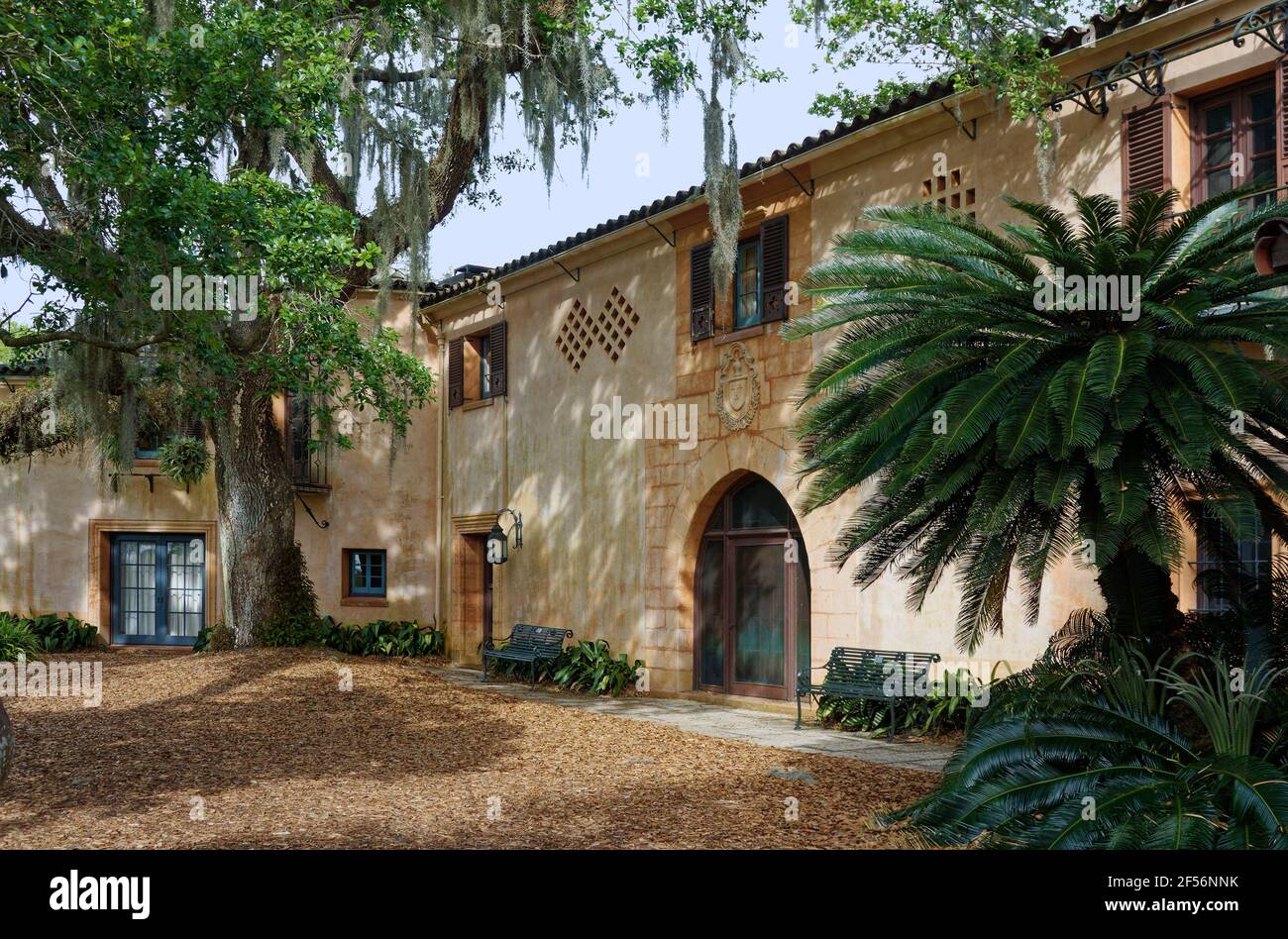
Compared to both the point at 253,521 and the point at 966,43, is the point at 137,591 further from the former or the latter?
the point at 966,43

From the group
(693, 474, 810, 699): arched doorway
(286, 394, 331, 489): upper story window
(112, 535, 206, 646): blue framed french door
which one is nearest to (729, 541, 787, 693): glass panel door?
(693, 474, 810, 699): arched doorway

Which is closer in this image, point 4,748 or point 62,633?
point 4,748

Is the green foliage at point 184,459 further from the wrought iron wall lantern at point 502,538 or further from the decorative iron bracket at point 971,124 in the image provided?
the decorative iron bracket at point 971,124

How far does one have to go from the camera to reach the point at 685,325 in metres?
13.7

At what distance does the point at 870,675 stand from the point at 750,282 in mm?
4506

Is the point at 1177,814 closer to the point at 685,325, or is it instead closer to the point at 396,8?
the point at 685,325

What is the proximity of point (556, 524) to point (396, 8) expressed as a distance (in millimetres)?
6482

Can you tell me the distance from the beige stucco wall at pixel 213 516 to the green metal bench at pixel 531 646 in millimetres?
4243

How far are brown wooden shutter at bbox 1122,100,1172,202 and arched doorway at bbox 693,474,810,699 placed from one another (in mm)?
4772

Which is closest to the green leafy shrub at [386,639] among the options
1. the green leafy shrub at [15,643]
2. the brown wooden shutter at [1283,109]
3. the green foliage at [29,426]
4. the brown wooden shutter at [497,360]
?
the green leafy shrub at [15,643]

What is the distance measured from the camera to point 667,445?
13.9 meters

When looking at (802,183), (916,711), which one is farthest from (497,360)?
(916,711)

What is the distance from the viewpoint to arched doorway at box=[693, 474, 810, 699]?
12.5 meters

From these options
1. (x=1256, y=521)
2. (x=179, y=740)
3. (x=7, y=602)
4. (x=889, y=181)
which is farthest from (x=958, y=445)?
(x=7, y=602)
